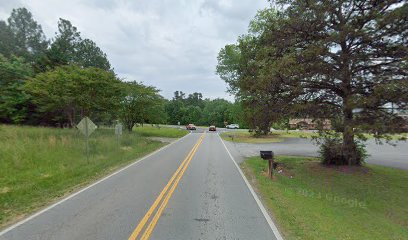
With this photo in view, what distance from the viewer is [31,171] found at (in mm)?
13406

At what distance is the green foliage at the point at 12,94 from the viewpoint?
104 feet

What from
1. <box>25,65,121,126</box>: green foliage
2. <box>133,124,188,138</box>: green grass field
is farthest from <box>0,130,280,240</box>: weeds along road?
<box>133,124,188,138</box>: green grass field

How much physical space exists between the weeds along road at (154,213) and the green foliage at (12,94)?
2577 cm

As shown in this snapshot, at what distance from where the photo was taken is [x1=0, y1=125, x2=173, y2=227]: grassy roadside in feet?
29.0

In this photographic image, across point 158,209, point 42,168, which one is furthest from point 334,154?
point 42,168

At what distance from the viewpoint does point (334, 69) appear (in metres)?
15.0

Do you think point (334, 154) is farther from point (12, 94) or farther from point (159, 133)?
point (159, 133)

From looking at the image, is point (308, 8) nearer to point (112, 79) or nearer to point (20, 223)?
point (20, 223)

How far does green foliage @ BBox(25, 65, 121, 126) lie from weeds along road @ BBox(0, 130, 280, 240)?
55.9ft

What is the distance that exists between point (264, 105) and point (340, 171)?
209 inches

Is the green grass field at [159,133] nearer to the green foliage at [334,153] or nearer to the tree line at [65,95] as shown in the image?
the tree line at [65,95]

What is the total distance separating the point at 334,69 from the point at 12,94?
31.1 m

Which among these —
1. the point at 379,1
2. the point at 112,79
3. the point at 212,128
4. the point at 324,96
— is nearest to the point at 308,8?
the point at 379,1

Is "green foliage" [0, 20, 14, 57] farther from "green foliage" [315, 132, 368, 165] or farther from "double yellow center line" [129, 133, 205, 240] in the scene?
"green foliage" [315, 132, 368, 165]
